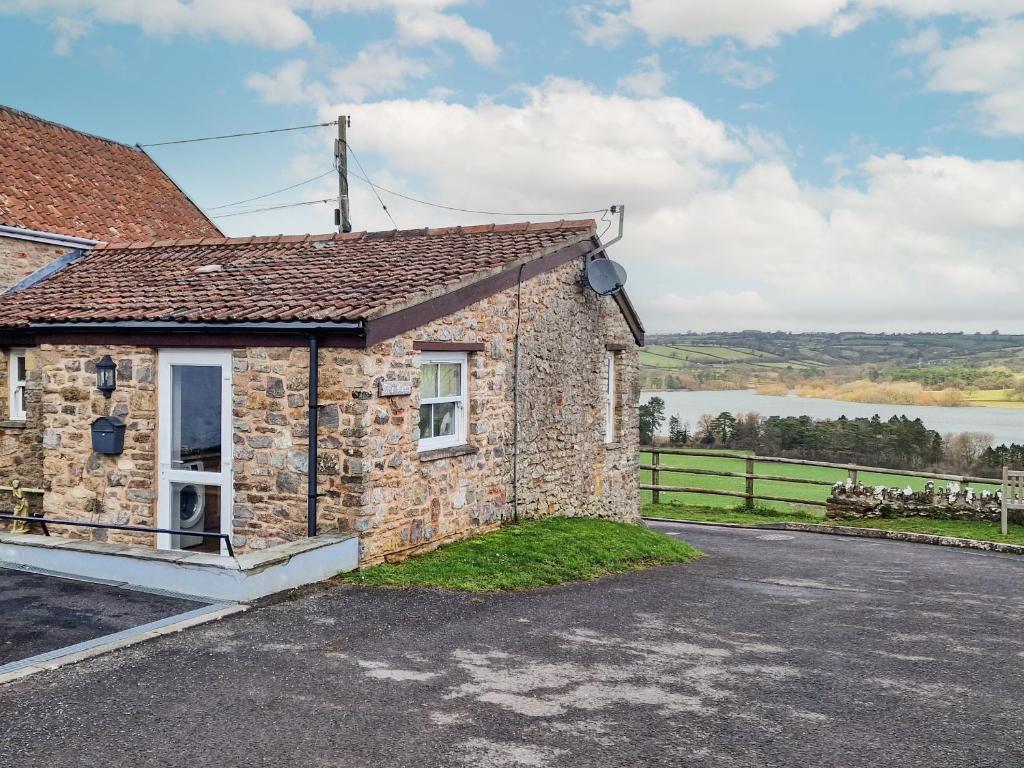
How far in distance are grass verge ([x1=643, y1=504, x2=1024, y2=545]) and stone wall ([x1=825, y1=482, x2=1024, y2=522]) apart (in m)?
0.16

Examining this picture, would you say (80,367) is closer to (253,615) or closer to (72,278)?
(72,278)

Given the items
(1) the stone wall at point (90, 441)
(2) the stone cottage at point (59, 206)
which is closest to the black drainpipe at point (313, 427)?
(1) the stone wall at point (90, 441)

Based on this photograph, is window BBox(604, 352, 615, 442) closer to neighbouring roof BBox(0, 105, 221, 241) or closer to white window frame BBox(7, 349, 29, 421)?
white window frame BBox(7, 349, 29, 421)

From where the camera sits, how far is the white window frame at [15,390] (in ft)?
39.3

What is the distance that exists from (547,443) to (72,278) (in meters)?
6.78

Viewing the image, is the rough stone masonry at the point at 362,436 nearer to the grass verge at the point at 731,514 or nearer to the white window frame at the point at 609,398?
the white window frame at the point at 609,398

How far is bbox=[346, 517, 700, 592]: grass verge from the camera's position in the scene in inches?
312

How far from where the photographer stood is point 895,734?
4750 mm

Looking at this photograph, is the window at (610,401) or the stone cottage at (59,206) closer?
the stone cottage at (59,206)

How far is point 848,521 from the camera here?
1806cm

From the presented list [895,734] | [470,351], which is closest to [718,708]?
[895,734]

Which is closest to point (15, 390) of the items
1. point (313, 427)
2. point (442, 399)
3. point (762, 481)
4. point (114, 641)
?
point (313, 427)

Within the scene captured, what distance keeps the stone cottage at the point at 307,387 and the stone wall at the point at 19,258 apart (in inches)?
64.8

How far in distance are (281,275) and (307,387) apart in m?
2.38
